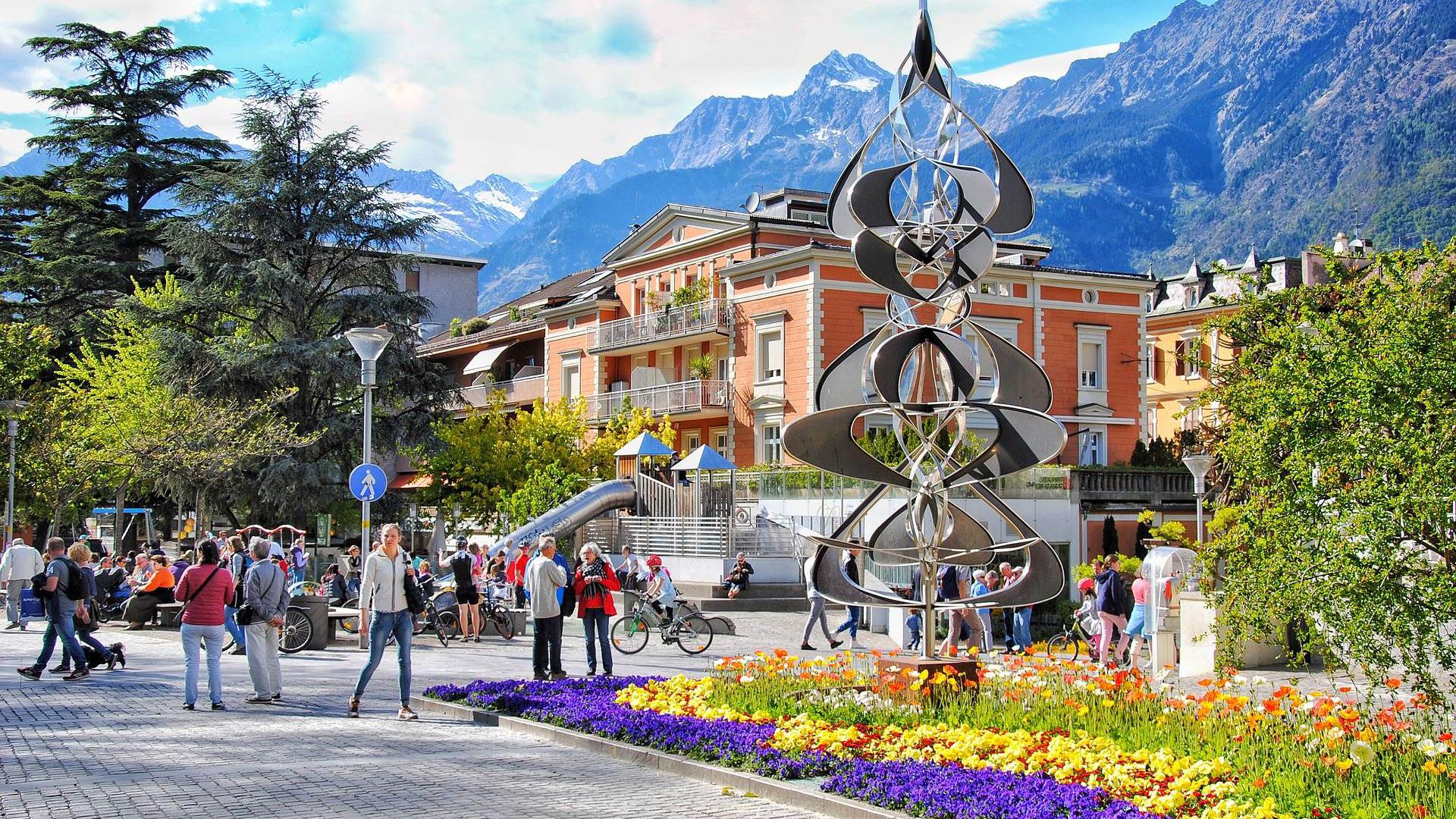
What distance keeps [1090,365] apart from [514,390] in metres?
24.5

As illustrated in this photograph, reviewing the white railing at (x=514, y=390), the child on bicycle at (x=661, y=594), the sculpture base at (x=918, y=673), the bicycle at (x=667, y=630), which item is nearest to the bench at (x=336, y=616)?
the bicycle at (x=667, y=630)

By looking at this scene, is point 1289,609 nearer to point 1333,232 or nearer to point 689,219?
point 689,219

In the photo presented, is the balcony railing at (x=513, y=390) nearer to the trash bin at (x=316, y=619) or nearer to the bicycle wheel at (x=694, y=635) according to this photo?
the trash bin at (x=316, y=619)

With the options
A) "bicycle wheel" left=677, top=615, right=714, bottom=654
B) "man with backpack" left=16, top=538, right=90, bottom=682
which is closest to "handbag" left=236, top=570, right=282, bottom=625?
"man with backpack" left=16, top=538, right=90, bottom=682

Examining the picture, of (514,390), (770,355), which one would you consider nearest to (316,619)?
(770,355)

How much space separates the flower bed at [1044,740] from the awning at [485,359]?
4962 cm

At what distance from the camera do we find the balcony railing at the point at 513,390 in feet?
195

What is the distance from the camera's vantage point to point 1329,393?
8.77 meters

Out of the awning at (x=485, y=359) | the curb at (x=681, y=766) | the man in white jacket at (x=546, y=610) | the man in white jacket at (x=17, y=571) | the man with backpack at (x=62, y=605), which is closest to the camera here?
the curb at (x=681, y=766)

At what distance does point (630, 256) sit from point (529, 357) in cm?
938

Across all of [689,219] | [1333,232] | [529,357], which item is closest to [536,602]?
[689,219]

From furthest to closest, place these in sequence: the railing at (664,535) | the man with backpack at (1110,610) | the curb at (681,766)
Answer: the railing at (664,535)
the man with backpack at (1110,610)
the curb at (681,766)

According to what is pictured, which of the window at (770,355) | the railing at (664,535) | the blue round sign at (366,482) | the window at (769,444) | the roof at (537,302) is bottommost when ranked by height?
the railing at (664,535)

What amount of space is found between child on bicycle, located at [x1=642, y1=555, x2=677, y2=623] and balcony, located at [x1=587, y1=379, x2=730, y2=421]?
79.6 feet
